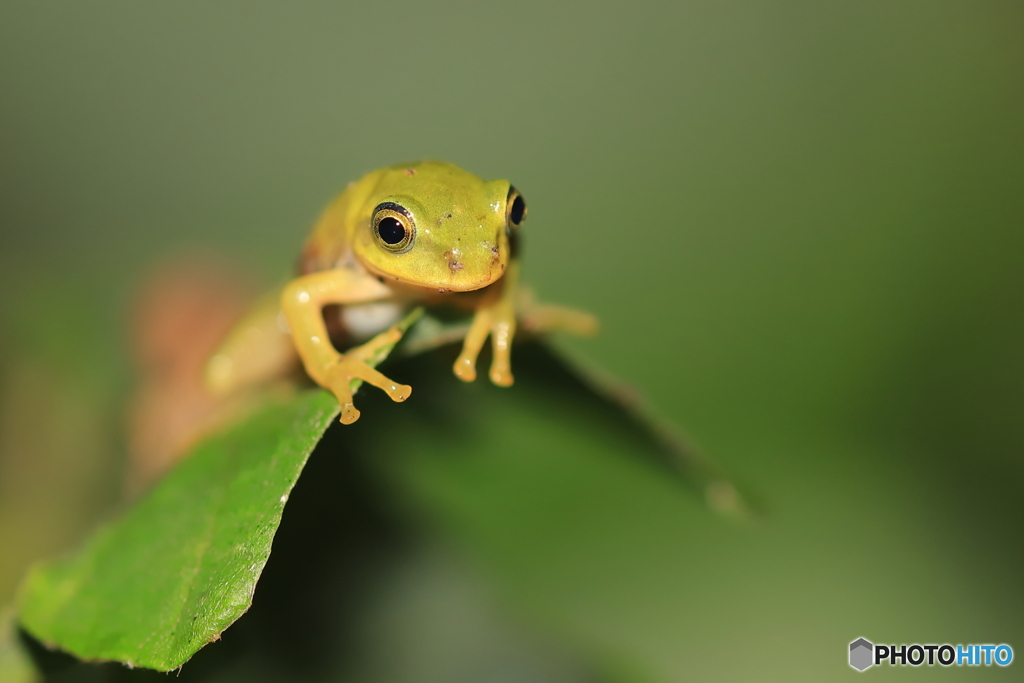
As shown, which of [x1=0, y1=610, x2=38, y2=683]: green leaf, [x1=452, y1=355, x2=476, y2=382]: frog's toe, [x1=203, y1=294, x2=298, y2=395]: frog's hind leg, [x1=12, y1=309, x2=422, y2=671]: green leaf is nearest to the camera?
[x1=12, y1=309, x2=422, y2=671]: green leaf

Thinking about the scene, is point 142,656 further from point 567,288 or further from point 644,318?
point 567,288

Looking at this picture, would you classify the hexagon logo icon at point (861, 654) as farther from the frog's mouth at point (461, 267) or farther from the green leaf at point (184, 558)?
the green leaf at point (184, 558)

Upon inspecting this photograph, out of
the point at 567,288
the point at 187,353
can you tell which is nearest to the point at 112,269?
the point at 187,353

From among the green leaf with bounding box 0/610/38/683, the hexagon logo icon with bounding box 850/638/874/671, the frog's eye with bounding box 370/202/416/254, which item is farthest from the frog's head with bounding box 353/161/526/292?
the hexagon logo icon with bounding box 850/638/874/671

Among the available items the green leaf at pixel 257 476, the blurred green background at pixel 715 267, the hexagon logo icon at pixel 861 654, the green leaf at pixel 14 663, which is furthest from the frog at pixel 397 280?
the hexagon logo icon at pixel 861 654

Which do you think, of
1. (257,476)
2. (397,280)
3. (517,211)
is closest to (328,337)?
(397,280)

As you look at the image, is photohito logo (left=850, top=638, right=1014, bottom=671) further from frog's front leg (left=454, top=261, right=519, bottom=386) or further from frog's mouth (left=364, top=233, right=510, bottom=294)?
frog's mouth (left=364, top=233, right=510, bottom=294)

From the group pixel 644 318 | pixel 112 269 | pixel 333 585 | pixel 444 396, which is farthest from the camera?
pixel 112 269
